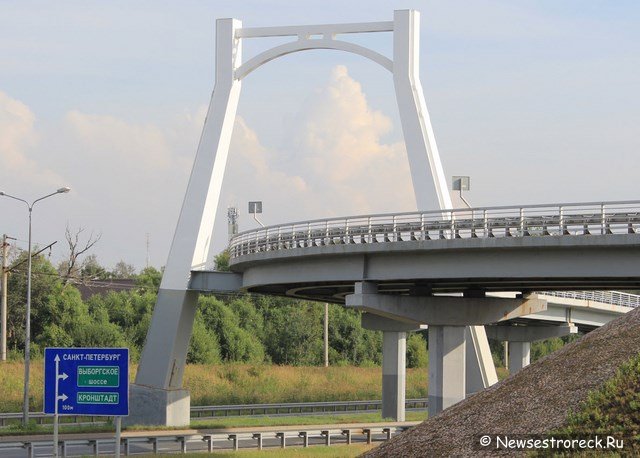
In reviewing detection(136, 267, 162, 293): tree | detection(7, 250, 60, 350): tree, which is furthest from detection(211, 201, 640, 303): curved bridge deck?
detection(136, 267, 162, 293): tree

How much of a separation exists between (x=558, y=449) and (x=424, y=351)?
8547 cm

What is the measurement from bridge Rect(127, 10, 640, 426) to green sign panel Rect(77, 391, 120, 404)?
21.0 m

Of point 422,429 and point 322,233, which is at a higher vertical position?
point 322,233

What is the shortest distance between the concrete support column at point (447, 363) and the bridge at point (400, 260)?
55mm

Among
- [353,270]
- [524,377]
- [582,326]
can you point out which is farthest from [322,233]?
[582,326]

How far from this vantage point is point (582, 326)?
3081 inches

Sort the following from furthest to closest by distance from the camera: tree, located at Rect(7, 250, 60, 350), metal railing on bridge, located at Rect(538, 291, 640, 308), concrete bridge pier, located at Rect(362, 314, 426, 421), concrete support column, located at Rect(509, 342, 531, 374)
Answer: tree, located at Rect(7, 250, 60, 350) < concrete support column, located at Rect(509, 342, 531, 374) < metal railing on bridge, located at Rect(538, 291, 640, 308) < concrete bridge pier, located at Rect(362, 314, 426, 421)

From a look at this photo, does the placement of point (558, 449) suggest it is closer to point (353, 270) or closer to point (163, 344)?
point (353, 270)

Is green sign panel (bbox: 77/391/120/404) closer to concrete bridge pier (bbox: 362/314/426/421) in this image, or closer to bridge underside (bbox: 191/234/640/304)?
bridge underside (bbox: 191/234/640/304)

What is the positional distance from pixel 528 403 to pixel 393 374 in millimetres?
38292

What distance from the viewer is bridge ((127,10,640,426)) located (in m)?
43.1

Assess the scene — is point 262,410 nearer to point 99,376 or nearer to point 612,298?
point 612,298

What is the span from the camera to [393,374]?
68.7 meters

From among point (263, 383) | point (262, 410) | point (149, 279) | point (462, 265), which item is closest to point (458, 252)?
point (462, 265)
